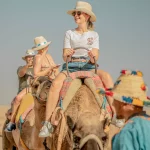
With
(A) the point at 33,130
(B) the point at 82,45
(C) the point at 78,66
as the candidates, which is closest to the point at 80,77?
(C) the point at 78,66

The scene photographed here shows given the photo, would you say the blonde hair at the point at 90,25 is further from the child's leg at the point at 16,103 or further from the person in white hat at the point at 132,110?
the person in white hat at the point at 132,110

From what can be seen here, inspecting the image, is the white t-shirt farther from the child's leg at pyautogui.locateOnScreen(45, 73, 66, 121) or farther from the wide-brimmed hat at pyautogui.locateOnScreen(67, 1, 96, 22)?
the child's leg at pyautogui.locateOnScreen(45, 73, 66, 121)

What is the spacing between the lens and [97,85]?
7.91 m

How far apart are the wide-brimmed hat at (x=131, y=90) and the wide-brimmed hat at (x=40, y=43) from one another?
18.3 ft

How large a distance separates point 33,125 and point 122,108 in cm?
516

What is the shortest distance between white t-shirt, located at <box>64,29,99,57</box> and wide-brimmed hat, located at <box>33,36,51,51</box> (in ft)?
6.22

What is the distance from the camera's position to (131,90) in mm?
4555

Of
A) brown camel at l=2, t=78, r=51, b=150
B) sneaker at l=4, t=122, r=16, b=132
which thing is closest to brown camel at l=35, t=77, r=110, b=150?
brown camel at l=2, t=78, r=51, b=150

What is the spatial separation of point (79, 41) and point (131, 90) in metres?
3.82

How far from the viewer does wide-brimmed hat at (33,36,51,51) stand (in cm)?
1020

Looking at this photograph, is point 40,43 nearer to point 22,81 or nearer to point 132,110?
point 22,81

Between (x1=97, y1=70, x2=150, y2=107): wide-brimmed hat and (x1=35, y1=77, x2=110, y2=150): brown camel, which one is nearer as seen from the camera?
(x1=97, y1=70, x2=150, y2=107): wide-brimmed hat

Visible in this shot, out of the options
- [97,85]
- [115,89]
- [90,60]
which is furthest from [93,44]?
[115,89]

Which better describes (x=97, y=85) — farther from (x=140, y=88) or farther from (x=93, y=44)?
(x=140, y=88)
